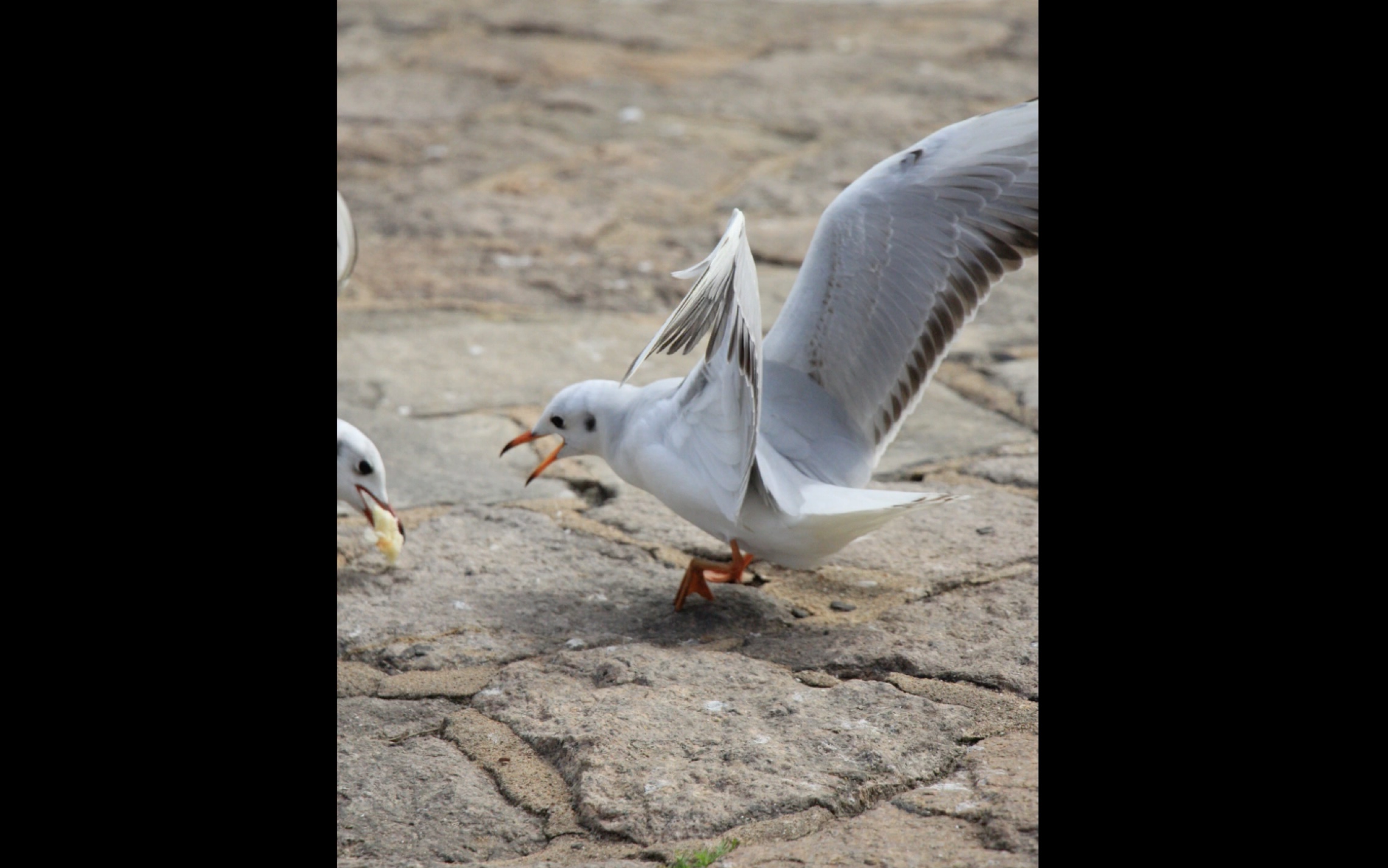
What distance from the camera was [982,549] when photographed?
311 cm

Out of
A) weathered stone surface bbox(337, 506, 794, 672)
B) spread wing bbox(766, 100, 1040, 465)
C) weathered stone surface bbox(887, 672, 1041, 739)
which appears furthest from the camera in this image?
spread wing bbox(766, 100, 1040, 465)

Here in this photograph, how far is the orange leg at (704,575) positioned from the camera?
2.85m

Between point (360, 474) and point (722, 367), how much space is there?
2.86ft

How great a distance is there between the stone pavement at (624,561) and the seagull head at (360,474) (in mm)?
134

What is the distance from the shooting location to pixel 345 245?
11.9 feet

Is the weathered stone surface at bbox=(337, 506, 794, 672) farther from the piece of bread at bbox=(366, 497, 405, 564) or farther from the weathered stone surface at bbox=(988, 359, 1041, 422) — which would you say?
the weathered stone surface at bbox=(988, 359, 1041, 422)

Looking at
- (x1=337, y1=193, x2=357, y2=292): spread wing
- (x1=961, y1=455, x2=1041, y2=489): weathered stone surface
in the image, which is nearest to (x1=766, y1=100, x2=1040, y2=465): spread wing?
(x1=961, y1=455, x2=1041, y2=489): weathered stone surface

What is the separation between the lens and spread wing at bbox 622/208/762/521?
243cm

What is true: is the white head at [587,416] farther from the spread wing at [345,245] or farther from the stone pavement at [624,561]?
the spread wing at [345,245]

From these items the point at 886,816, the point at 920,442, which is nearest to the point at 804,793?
the point at 886,816

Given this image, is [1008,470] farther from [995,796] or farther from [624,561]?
[995,796]

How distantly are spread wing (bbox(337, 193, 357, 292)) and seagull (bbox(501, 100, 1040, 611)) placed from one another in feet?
2.56
